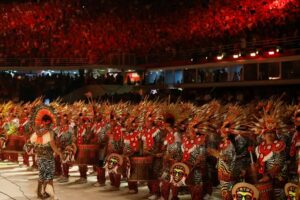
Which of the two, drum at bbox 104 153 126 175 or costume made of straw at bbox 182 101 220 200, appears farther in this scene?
drum at bbox 104 153 126 175

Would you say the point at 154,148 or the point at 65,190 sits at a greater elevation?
the point at 154,148

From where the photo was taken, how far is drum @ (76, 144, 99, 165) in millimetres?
11820

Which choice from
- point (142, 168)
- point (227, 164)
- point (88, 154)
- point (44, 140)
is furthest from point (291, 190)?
point (88, 154)

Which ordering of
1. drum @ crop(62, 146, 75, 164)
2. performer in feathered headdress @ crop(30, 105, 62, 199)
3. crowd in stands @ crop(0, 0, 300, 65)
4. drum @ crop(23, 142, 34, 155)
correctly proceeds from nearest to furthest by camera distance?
1. performer in feathered headdress @ crop(30, 105, 62, 199)
2. drum @ crop(62, 146, 75, 164)
3. drum @ crop(23, 142, 34, 155)
4. crowd in stands @ crop(0, 0, 300, 65)

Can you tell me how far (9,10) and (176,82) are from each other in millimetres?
11646

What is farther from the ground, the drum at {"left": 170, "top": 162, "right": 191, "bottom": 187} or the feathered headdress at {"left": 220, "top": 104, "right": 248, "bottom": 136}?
the feathered headdress at {"left": 220, "top": 104, "right": 248, "bottom": 136}

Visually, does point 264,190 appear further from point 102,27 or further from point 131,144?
point 102,27

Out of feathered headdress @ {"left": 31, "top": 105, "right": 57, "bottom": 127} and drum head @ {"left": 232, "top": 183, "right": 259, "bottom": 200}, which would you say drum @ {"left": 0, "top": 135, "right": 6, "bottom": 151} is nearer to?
feathered headdress @ {"left": 31, "top": 105, "right": 57, "bottom": 127}

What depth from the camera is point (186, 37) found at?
28594 mm

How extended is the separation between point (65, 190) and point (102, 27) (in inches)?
808

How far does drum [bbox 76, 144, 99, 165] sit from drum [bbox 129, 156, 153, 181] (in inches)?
72.5

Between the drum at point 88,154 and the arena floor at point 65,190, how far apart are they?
1.77ft

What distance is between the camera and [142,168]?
10.1 metres

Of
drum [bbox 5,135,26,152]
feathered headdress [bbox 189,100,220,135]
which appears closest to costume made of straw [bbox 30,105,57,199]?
feathered headdress [bbox 189,100,220,135]
